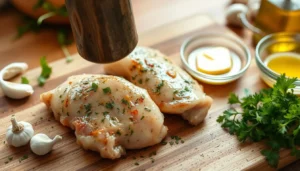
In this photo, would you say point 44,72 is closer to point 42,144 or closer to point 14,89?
point 14,89

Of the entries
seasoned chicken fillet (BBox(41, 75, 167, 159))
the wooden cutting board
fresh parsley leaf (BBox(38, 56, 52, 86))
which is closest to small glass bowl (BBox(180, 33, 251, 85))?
the wooden cutting board

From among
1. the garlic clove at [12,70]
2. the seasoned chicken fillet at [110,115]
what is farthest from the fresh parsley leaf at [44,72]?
the seasoned chicken fillet at [110,115]

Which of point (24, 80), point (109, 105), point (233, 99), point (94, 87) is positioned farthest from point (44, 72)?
point (233, 99)

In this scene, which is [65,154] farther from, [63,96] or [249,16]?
[249,16]

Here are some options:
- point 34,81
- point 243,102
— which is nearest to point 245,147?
point 243,102

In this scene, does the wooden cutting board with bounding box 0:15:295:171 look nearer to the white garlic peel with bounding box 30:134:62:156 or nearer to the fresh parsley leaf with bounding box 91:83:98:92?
the white garlic peel with bounding box 30:134:62:156
